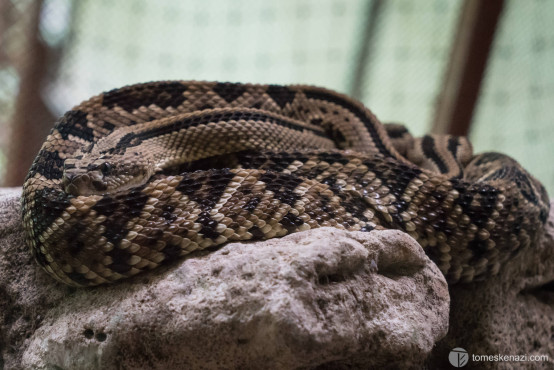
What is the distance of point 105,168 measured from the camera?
2713mm

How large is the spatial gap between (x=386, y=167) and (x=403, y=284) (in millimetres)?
844

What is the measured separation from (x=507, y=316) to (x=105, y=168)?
247 centimetres

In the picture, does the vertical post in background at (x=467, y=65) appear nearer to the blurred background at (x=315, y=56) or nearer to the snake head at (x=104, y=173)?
the blurred background at (x=315, y=56)

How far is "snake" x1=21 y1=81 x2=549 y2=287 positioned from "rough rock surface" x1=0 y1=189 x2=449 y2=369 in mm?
170

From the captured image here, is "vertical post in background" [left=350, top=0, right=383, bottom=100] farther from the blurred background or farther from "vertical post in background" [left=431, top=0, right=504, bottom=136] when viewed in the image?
"vertical post in background" [left=431, top=0, right=504, bottom=136]

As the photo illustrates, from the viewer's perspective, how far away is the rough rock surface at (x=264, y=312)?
6.52 feet

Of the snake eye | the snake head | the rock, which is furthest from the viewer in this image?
the rock

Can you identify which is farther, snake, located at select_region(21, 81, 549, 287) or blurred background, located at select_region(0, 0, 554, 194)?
blurred background, located at select_region(0, 0, 554, 194)

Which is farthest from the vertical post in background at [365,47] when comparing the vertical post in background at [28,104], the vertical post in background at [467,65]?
the vertical post in background at [28,104]

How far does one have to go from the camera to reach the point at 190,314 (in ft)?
6.76

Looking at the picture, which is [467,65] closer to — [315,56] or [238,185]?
[315,56]

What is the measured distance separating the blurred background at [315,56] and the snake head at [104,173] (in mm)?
1840

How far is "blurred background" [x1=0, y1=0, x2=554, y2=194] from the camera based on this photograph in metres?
4.86

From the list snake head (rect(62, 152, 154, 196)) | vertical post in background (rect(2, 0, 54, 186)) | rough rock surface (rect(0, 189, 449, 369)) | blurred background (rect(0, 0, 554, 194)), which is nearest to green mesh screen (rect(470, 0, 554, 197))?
blurred background (rect(0, 0, 554, 194))
